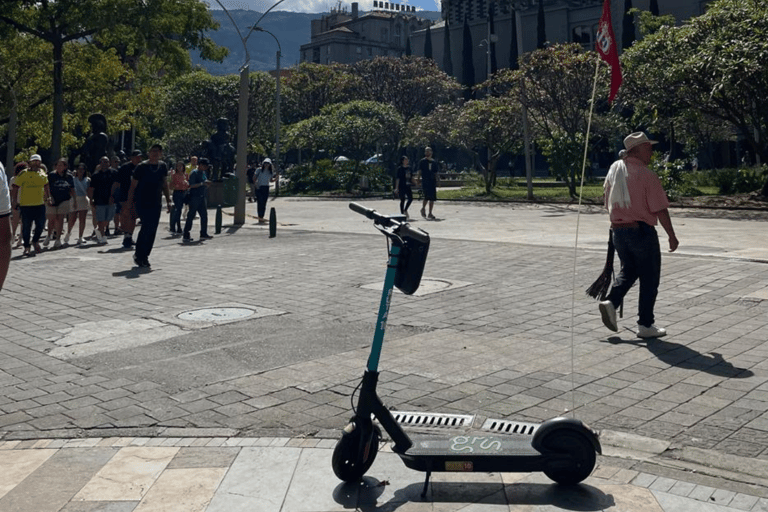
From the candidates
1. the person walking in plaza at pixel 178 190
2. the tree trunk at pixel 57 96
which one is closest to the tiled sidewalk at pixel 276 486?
the person walking in plaza at pixel 178 190

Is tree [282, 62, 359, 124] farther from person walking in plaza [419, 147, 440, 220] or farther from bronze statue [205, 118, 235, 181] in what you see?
person walking in plaza [419, 147, 440, 220]

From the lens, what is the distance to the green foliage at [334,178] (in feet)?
132

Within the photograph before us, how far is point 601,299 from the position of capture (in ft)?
26.6

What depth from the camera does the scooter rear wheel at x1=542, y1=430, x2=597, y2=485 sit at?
4.05 meters

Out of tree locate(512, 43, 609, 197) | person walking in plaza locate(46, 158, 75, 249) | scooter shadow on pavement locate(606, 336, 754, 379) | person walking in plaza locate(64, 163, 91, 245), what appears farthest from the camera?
tree locate(512, 43, 609, 197)

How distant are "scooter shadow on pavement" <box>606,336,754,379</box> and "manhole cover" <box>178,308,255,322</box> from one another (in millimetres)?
3547

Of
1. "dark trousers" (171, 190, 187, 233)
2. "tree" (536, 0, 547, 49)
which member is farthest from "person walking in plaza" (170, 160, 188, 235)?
"tree" (536, 0, 547, 49)

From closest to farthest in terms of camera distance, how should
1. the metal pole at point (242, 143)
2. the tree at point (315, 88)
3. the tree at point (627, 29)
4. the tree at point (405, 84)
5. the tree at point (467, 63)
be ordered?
the metal pole at point (242, 143)
the tree at point (405, 84)
the tree at point (315, 88)
the tree at point (627, 29)
the tree at point (467, 63)

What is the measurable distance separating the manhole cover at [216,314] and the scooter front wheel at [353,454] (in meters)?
4.57

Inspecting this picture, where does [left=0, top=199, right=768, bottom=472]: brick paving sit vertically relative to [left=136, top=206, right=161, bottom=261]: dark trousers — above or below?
below

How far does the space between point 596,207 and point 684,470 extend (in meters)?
22.5

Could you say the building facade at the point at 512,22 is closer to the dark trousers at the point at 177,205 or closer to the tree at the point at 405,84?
the tree at the point at 405,84

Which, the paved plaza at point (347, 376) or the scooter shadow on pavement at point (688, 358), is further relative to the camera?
the scooter shadow on pavement at point (688, 358)

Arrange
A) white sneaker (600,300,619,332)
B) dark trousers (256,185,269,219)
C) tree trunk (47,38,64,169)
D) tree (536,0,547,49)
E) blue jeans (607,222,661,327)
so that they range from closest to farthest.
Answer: white sneaker (600,300,619,332), blue jeans (607,222,661,327), dark trousers (256,185,269,219), tree trunk (47,38,64,169), tree (536,0,547,49)
